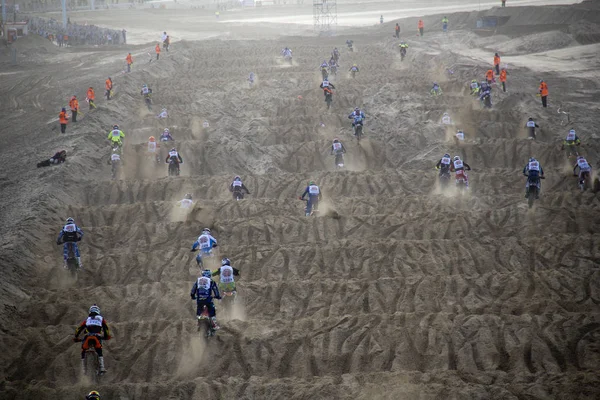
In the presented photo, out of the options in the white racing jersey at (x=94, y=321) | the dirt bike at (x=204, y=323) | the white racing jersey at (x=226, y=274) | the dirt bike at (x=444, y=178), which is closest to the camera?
the white racing jersey at (x=94, y=321)

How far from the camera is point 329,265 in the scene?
18.0m

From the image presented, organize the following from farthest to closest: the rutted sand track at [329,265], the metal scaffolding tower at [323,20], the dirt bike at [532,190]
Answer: the metal scaffolding tower at [323,20], the dirt bike at [532,190], the rutted sand track at [329,265]

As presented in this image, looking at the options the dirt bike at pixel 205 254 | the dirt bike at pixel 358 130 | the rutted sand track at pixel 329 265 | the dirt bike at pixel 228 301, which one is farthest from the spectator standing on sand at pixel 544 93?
the dirt bike at pixel 228 301

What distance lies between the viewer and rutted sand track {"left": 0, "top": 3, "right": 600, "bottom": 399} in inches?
507

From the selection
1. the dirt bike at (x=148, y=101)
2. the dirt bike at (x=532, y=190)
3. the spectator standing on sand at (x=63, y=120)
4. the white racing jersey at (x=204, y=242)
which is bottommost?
the white racing jersey at (x=204, y=242)

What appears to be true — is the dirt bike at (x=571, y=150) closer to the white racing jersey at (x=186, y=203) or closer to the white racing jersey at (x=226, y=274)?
the white racing jersey at (x=186, y=203)

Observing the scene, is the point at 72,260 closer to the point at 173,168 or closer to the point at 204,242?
the point at 204,242

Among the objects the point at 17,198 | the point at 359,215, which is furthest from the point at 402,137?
the point at 17,198

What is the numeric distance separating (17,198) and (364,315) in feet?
47.3

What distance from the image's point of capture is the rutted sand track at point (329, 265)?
12.9 metres

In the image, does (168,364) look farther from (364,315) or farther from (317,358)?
(364,315)

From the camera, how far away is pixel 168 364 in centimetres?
1369

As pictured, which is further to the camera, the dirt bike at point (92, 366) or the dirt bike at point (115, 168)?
the dirt bike at point (115, 168)

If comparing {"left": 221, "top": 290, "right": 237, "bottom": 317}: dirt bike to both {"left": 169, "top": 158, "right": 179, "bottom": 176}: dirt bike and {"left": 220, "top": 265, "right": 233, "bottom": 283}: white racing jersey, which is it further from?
{"left": 169, "top": 158, "right": 179, "bottom": 176}: dirt bike
